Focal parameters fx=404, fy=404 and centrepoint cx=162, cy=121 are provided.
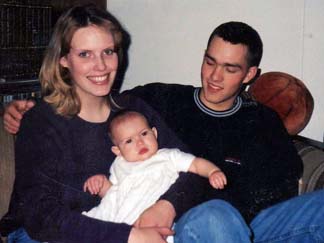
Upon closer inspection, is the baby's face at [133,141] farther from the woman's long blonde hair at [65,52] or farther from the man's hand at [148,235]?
the man's hand at [148,235]

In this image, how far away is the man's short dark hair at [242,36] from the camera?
1873 millimetres

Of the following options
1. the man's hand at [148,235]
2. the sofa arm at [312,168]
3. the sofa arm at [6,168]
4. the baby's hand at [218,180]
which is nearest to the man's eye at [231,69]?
the sofa arm at [312,168]

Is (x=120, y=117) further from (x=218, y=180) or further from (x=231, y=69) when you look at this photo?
(x=231, y=69)

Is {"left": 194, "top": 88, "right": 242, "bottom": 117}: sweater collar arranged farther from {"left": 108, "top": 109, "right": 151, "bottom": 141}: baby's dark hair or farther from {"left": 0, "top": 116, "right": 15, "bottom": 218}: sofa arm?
{"left": 0, "top": 116, "right": 15, "bottom": 218}: sofa arm

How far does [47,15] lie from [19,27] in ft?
0.58

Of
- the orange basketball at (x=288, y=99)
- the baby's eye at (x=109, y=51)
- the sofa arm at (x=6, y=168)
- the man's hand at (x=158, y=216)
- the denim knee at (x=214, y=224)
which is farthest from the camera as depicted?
the orange basketball at (x=288, y=99)

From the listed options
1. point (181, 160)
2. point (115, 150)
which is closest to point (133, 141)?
→ point (115, 150)

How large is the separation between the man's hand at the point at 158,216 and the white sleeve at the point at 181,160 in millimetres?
184

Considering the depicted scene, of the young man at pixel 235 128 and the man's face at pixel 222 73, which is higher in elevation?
the man's face at pixel 222 73

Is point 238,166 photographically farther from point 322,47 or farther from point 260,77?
point 322,47

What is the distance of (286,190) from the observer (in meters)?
1.77

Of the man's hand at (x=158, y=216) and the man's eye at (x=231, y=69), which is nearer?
the man's hand at (x=158, y=216)

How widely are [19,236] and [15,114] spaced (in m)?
0.46

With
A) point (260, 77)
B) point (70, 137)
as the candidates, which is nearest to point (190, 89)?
point (260, 77)
